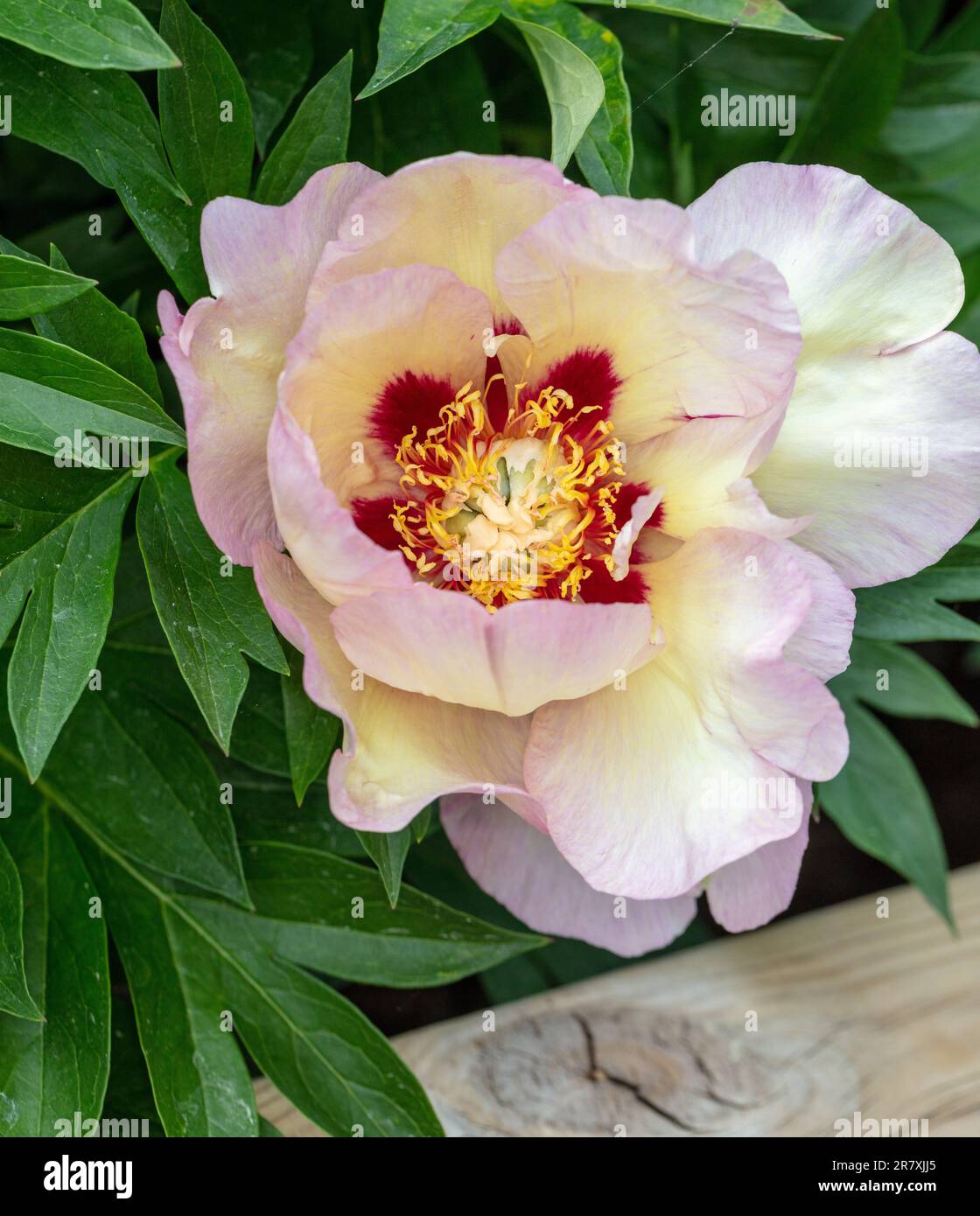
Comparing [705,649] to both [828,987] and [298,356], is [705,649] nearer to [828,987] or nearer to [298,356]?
[298,356]

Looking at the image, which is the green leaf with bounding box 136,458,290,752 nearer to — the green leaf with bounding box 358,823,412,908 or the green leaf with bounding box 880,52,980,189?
the green leaf with bounding box 358,823,412,908

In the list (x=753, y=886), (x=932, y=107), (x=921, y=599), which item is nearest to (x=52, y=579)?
(x=753, y=886)

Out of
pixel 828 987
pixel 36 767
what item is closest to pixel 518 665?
pixel 36 767

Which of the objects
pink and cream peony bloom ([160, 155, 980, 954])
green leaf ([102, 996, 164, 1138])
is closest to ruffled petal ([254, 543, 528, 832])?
pink and cream peony bloom ([160, 155, 980, 954])

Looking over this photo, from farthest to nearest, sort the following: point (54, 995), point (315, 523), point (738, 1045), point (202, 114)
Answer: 1. point (738, 1045)
2. point (54, 995)
3. point (202, 114)
4. point (315, 523)

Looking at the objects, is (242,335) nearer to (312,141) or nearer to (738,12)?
(312,141)
